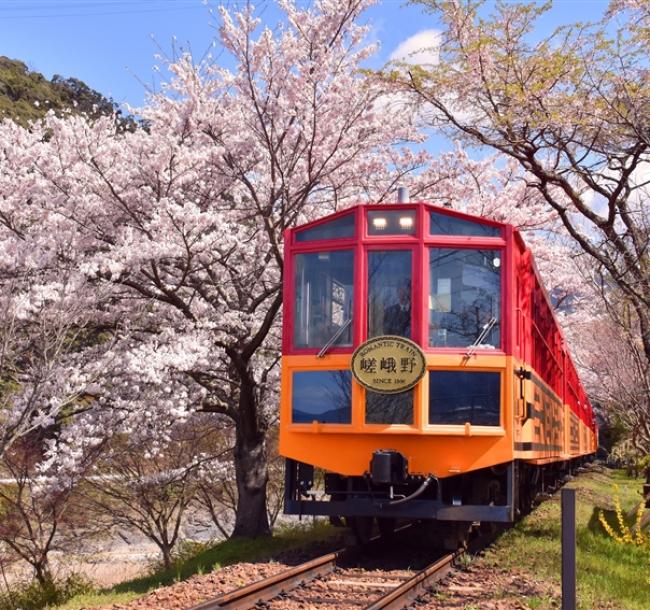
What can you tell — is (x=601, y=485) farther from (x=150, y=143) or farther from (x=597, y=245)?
(x=150, y=143)

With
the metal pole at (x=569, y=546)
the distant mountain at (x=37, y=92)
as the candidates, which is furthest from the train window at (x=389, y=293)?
the distant mountain at (x=37, y=92)

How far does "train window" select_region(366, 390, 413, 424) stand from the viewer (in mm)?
7418

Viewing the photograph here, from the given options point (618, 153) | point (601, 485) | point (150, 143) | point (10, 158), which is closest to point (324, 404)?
point (618, 153)

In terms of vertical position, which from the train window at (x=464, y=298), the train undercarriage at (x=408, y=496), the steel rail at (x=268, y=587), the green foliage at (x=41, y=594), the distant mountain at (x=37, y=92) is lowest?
the green foliage at (x=41, y=594)

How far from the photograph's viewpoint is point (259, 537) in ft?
36.0

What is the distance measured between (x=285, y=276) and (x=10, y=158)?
5978mm

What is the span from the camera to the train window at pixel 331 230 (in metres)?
7.91

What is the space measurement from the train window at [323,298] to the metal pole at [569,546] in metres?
3.87

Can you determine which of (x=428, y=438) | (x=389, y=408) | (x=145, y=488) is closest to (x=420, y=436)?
(x=428, y=438)

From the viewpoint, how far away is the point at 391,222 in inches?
308

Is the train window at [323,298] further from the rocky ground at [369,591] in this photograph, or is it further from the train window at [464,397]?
the rocky ground at [369,591]

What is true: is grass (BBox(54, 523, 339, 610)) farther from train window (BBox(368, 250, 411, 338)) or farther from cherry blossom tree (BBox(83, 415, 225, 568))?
cherry blossom tree (BBox(83, 415, 225, 568))

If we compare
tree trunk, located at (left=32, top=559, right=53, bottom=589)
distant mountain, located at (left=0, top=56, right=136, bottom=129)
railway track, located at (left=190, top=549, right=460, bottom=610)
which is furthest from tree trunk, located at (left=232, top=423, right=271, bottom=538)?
distant mountain, located at (left=0, top=56, right=136, bottom=129)

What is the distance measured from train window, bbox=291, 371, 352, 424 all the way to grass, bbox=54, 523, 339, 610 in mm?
1728
